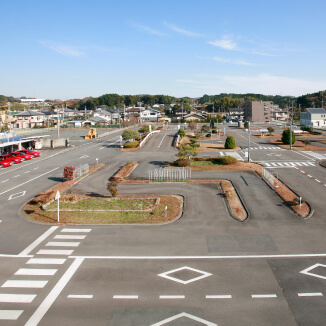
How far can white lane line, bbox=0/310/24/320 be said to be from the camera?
11.4 metres

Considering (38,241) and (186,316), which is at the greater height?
(38,241)

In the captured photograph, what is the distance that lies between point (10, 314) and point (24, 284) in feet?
6.94

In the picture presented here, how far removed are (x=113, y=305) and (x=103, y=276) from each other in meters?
2.39

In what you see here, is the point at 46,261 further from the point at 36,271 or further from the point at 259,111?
the point at 259,111

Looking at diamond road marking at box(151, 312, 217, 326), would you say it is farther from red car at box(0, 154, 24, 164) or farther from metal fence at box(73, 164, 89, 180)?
red car at box(0, 154, 24, 164)

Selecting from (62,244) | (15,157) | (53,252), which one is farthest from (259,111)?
(53,252)

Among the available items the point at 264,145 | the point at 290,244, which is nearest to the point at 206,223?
the point at 290,244

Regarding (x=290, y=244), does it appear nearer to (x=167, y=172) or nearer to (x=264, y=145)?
(x=167, y=172)

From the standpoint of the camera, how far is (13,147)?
53281 millimetres

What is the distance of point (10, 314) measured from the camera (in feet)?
38.2

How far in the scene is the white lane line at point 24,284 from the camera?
533 inches

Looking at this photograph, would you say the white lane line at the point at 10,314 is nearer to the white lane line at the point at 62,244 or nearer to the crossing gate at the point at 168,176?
the white lane line at the point at 62,244

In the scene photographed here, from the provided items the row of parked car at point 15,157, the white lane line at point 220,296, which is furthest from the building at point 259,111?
the white lane line at point 220,296

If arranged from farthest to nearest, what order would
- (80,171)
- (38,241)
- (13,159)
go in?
(13,159) < (80,171) < (38,241)
